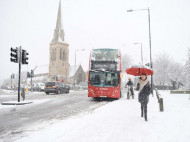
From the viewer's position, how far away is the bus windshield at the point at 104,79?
16516mm

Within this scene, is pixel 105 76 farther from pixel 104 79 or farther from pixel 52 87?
pixel 52 87

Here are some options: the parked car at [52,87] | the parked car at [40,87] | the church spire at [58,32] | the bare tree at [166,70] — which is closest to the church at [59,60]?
the church spire at [58,32]

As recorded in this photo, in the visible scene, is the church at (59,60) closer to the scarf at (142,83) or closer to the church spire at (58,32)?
the church spire at (58,32)

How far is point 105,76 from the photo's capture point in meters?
16.6

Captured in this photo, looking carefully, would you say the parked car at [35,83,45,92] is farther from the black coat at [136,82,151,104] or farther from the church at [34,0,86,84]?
the church at [34,0,86,84]

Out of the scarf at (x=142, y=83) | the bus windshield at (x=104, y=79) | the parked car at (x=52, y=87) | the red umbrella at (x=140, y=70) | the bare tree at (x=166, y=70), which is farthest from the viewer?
the bare tree at (x=166, y=70)

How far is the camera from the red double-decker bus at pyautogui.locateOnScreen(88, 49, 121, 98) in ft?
54.2

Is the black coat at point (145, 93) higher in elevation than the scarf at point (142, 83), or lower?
lower

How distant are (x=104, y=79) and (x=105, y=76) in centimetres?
26

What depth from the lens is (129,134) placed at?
5289 mm

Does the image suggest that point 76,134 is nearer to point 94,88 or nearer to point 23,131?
point 23,131

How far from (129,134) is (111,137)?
62 cm

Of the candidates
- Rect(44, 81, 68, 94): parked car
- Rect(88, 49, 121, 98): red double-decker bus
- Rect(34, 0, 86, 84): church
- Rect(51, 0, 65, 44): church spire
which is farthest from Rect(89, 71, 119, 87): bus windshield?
Rect(51, 0, 65, 44): church spire

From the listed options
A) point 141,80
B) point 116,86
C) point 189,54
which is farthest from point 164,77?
point 141,80
